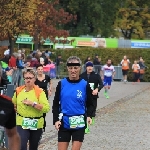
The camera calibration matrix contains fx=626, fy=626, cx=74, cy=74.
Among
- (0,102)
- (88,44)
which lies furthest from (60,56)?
(0,102)

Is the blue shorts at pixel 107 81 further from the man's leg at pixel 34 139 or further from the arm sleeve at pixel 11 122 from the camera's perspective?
the arm sleeve at pixel 11 122

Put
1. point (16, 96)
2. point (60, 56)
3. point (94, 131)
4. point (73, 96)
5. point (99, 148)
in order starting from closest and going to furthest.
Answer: point (73, 96)
point (16, 96)
point (99, 148)
point (94, 131)
point (60, 56)

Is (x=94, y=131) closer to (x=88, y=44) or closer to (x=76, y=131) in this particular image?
(x=76, y=131)

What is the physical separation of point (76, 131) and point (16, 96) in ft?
3.85

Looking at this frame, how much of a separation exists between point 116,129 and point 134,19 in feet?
178

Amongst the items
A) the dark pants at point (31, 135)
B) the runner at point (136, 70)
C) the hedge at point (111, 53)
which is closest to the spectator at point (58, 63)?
the hedge at point (111, 53)

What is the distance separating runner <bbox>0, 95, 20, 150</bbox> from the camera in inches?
195

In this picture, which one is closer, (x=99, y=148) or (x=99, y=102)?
(x=99, y=148)

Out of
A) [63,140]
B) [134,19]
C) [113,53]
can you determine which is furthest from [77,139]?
[134,19]

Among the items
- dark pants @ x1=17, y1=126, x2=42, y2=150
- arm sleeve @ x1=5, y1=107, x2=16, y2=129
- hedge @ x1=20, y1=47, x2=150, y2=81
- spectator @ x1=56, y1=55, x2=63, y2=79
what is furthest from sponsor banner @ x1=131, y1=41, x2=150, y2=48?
arm sleeve @ x1=5, y1=107, x2=16, y2=129

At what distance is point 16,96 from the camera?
8.94 metres

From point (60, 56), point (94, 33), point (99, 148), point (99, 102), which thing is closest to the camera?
point (99, 148)

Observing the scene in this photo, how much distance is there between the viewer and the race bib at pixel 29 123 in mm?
8758

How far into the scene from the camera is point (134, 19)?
68812 millimetres
